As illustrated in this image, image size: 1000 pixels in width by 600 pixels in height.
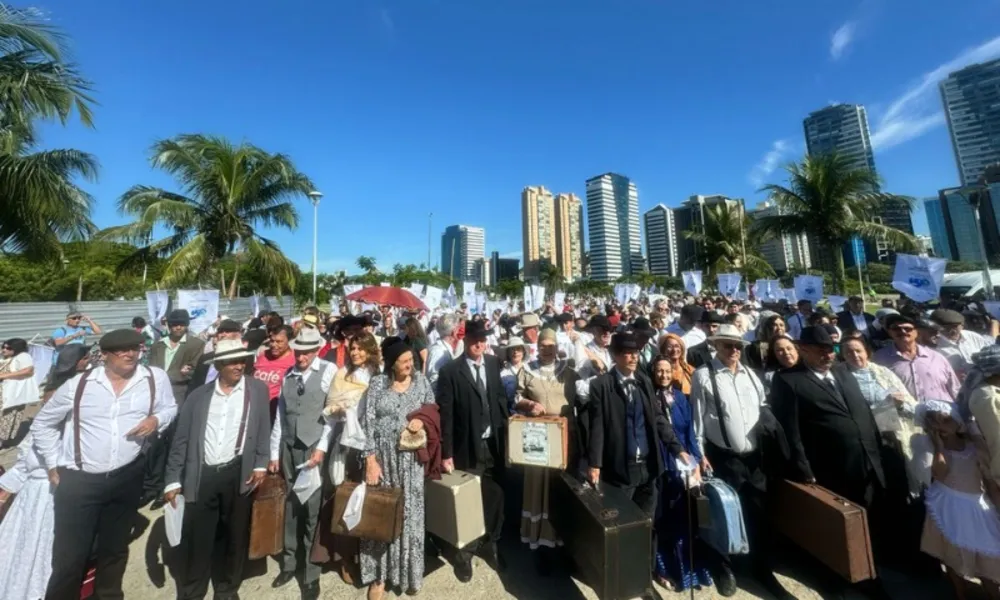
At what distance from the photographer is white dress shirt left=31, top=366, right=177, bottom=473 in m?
2.51

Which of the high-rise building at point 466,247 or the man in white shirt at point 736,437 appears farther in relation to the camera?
the high-rise building at point 466,247

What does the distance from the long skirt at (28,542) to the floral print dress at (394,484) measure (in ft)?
6.48

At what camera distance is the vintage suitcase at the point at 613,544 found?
7.93ft

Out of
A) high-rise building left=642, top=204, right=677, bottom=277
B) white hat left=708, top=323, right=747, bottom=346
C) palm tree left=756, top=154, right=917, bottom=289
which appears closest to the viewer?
white hat left=708, top=323, right=747, bottom=346

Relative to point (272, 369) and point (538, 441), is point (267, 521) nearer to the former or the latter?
point (272, 369)

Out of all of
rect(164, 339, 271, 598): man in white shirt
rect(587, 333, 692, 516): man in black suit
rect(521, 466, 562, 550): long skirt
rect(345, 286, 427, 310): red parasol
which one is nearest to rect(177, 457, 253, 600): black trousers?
rect(164, 339, 271, 598): man in white shirt

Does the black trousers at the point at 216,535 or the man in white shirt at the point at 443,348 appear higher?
the man in white shirt at the point at 443,348

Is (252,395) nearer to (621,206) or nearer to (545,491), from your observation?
(545,491)

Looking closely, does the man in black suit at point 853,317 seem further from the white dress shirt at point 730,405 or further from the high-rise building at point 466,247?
the high-rise building at point 466,247

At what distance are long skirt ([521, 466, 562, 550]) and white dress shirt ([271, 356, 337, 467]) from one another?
5.56 feet

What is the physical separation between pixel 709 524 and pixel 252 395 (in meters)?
3.48

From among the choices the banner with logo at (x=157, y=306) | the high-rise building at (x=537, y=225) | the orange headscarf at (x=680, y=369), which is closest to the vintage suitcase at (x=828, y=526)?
the orange headscarf at (x=680, y=369)

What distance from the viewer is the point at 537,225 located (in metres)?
115

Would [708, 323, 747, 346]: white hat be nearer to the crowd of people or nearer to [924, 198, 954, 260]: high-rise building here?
the crowd of people
